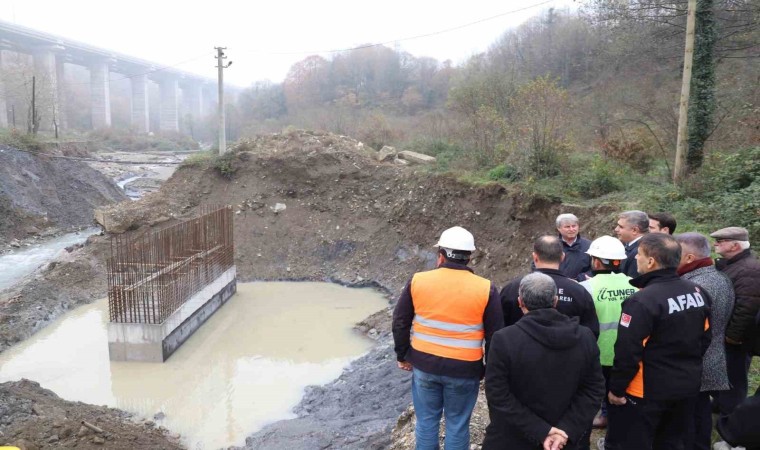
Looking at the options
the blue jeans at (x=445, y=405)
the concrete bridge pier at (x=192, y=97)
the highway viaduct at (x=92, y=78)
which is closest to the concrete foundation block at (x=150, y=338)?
the blue jeans at (x=445, y=405)

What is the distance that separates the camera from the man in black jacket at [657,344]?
2912mm

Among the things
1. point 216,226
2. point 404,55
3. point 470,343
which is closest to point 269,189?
point 216,226

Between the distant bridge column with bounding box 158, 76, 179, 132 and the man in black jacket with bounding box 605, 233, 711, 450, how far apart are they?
75112 mm

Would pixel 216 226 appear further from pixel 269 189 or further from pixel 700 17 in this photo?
pixel 700 17

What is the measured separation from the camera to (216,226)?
11844mm

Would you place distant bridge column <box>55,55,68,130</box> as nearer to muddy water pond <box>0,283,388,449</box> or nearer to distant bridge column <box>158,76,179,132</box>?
distant bridge column <box>158,76,179,132</box>

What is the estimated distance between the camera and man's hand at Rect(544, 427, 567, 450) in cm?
248

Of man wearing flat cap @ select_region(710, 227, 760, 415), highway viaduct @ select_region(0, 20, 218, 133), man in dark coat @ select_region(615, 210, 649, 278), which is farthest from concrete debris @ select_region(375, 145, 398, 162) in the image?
highway viaduct @ select_region(0, 20, 218, 133)

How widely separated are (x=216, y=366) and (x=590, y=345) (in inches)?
299

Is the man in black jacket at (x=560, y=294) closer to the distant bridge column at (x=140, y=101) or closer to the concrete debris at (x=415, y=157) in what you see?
the concrete debris at (x=415, y=157)

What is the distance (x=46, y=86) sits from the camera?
39.0 m

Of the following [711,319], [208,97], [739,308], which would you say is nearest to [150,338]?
[711,319]

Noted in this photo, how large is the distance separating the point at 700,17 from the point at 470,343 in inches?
354

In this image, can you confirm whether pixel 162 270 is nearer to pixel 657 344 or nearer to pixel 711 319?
pixel 657 344
